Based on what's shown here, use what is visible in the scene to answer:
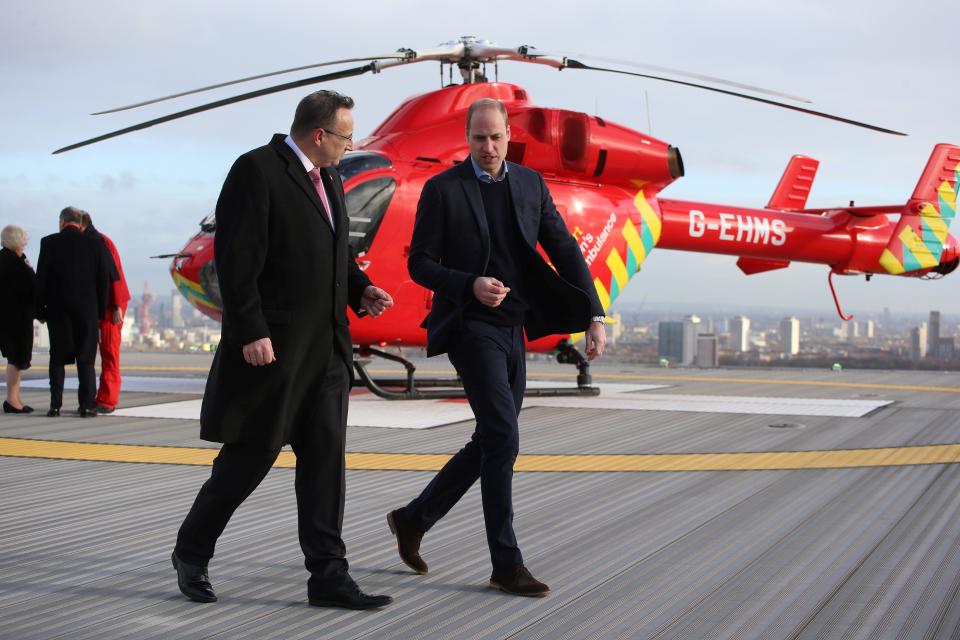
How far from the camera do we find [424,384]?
10.6 m

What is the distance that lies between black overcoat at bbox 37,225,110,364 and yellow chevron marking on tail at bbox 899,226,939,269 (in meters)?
9.13

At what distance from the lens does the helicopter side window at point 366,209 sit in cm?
897

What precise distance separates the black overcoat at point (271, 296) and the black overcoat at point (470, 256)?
0.42 meters

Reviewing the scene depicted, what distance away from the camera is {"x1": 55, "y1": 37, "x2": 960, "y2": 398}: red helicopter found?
9094mm

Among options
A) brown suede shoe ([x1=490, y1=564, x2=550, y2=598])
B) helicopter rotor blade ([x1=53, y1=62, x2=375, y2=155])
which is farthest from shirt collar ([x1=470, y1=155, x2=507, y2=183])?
helicopter rotor blade ([x1=53, y1=62, x2=375, y2=155])

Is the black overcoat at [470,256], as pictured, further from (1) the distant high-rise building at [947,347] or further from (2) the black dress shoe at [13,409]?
(1) the distant high-rise building at [947,347]

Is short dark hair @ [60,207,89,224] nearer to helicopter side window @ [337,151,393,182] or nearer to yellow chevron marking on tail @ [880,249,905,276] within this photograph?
helicopter side window @ [337,151,393,182]

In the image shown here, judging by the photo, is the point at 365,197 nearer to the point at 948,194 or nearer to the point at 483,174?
the point at 483,174

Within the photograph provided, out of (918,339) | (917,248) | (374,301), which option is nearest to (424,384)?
(917,248)

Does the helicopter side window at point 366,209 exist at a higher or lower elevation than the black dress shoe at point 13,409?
higher

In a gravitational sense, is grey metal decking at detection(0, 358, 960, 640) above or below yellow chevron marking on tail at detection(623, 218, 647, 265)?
below

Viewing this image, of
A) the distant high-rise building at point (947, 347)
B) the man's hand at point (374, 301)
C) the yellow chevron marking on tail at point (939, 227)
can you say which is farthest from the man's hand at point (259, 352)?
the distant high-rise building at point (947, 347)

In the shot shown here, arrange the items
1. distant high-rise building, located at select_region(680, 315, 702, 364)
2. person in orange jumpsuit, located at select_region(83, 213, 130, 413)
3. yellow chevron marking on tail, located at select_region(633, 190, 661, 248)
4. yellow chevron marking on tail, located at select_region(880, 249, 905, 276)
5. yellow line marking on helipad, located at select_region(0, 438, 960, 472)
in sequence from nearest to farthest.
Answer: yellow line marking on helipad, located at select_region(0, 438, 960, 472) < person in orange jumpsuit, located at select_region(83, 213, 130, 413) < yellow chevron marking on tail, located at select_region(633, 190, 661, 248) < yellow chevron marking on tail, located at select_region(880, 249, 905, 276) < distant high-rise building, located at select_region(680, 315, 702, 364)

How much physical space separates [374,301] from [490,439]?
Result: 0.60 meters
